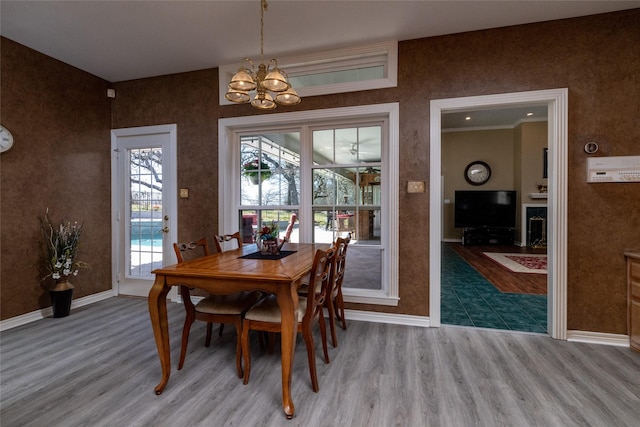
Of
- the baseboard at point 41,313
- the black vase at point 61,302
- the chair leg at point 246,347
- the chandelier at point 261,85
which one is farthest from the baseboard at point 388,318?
the baseboard at point 41,313

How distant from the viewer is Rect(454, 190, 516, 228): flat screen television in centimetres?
754

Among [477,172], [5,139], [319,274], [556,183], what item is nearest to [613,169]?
[556,183]

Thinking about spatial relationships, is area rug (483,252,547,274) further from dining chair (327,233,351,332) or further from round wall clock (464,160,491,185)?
dining chair (327,233,351,332)

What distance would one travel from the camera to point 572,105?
2527mm

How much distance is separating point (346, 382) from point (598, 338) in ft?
7.60

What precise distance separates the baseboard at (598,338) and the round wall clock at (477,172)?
617 centimetres

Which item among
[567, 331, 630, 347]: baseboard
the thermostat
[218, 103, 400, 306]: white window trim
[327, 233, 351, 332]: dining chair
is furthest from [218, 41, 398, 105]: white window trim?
[567, 331, 630, 347]: baseboard

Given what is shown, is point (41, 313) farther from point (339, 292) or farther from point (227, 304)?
point (339, 292)

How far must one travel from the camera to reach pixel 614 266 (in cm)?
247

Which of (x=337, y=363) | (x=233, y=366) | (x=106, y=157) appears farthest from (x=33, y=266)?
(x=337, y=363)

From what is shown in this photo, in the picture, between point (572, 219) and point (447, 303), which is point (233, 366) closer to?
point (447, 303)

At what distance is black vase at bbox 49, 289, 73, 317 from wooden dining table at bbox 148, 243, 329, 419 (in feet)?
6.95

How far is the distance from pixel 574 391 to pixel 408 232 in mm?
1605

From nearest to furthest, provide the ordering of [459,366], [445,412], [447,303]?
[445,412]
[459,366]
[447,303]
